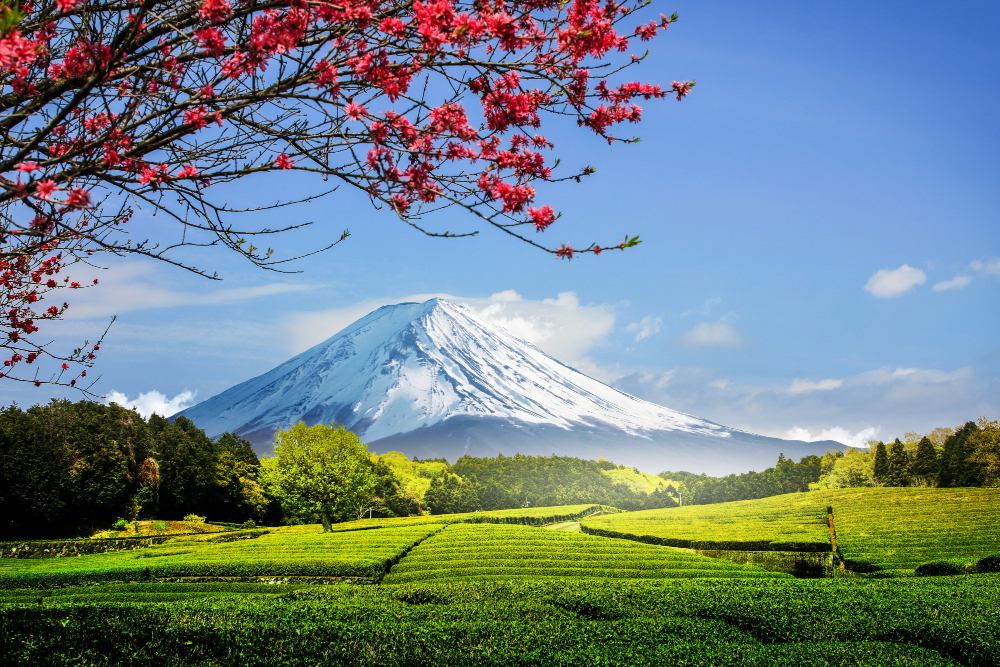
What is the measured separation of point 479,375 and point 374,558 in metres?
162

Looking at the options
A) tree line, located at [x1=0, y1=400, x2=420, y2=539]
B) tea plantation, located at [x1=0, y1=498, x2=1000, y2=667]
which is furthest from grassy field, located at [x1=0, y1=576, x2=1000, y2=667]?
tree line, located at [x1=0, y1=400, x2=420, y2=539]

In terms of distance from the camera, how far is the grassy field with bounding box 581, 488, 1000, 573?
57.5 ft

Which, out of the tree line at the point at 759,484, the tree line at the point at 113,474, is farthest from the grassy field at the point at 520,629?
the tree line at the point at 759,484

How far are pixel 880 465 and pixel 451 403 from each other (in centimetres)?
13660

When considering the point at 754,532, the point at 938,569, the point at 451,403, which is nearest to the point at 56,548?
the point at 754,532

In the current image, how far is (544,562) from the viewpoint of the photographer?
50.2ft

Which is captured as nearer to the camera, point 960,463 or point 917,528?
point 917,528

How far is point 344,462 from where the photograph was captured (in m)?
28.6

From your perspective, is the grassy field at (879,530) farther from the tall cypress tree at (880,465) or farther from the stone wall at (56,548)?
the stone wall at (56,548)

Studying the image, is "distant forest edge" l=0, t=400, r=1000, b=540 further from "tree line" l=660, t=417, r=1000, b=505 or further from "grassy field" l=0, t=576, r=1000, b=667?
"grassy field" l=0, t=576, r=1000, b=667

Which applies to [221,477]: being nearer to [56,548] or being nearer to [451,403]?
[56,548]

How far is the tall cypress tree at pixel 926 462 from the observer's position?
1569 inches

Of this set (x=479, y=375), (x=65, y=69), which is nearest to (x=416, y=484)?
(x=65, y=69)

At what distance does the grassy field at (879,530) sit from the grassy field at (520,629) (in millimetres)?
9886
